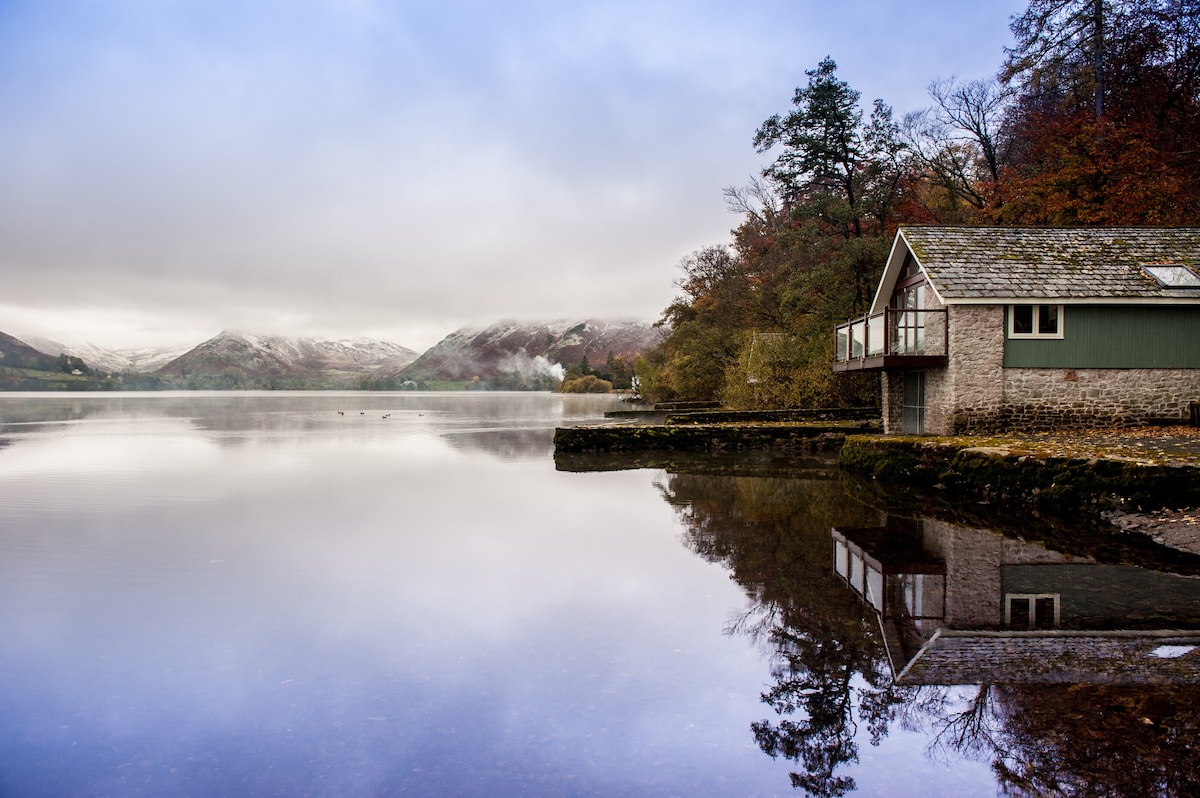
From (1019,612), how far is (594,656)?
412cm

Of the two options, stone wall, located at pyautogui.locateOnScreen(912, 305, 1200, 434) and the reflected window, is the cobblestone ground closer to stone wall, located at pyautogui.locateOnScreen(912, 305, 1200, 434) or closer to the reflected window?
stone wall, located at pyautogui.locateOnScreen(912, 305, 1200, 434)

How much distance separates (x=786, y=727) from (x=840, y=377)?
2868 centimetres

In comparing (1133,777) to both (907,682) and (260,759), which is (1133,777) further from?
(260,759)

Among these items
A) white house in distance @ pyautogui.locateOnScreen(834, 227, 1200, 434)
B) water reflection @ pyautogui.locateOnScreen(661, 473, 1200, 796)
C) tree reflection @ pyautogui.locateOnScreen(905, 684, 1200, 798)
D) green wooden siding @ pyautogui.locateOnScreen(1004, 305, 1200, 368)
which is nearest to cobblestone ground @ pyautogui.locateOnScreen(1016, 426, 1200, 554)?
water reflection @ pyautogui.locateOnScreen(661, 473, 1200, 796)

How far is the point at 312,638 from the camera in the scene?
7.33 metres

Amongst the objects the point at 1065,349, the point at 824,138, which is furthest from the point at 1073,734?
the point at 824,138

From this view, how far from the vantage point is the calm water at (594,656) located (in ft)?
16.0

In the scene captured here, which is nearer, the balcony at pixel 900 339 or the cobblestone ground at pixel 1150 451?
the cobblestone ground at pixel 1150 451

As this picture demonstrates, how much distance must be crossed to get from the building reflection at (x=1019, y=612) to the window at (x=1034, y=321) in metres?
10.3

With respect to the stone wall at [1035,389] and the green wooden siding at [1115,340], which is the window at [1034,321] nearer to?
the green wooden siding at [1115,340]

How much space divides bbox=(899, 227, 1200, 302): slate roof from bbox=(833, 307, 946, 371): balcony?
1082 mm

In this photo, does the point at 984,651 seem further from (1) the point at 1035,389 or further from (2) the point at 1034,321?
(2) the point at 1034,321

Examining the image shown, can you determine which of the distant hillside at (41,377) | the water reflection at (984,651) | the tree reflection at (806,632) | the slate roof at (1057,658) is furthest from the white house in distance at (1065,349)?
the distant hillside at (41,377)

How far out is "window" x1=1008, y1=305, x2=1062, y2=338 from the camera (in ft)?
64.8
